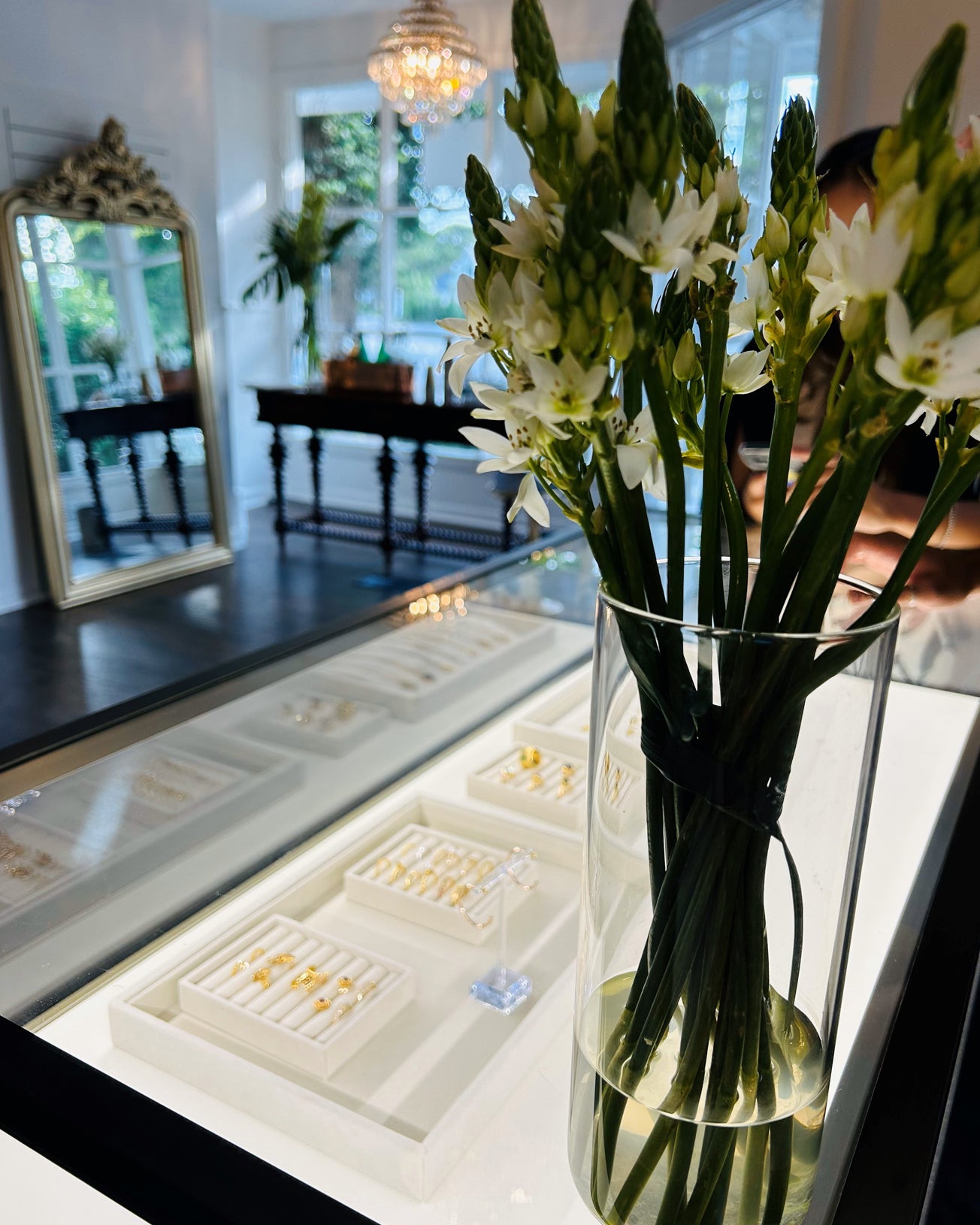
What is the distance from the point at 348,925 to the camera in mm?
922

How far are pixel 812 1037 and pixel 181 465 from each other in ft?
16.7

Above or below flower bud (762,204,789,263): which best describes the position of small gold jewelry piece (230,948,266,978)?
below

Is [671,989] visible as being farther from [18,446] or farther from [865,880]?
[18,446]

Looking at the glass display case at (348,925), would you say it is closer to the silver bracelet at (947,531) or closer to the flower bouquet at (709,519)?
the flower bouquet at (709,519)

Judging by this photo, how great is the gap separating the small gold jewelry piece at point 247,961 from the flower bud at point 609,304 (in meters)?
0.63

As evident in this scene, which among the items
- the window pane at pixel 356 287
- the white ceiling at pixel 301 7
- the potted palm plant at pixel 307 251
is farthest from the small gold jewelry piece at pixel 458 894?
the white ceiling at pixel 301 7

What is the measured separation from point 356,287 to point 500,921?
21.3 feet

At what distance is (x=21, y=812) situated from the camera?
0.93 meters

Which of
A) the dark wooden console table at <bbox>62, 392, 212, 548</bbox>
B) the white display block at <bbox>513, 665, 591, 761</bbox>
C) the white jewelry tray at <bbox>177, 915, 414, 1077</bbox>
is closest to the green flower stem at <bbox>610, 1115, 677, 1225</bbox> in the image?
the white jewelry tray at <bbox>177, 915, 414, 1077</bbox>

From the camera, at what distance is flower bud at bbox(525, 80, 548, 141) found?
0.41m

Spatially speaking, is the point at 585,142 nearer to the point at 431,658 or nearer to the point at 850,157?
the point at 431,658

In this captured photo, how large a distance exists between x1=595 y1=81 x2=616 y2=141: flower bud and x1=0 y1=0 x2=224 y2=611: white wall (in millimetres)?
4562

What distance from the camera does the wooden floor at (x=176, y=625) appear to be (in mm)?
3592

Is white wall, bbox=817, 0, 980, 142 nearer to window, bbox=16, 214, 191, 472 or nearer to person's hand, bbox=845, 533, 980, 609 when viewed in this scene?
person's hand, bbox=845, 533, 980, 609
